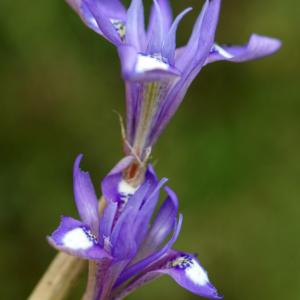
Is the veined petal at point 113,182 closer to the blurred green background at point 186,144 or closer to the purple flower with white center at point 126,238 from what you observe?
the purple flower with white center at point 126,238

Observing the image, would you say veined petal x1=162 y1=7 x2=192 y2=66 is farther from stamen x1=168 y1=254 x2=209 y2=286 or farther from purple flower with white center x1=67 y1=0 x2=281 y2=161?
stamen x1=168 y1=254 x2=209 y2=286

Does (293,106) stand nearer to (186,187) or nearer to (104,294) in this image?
(186,187)

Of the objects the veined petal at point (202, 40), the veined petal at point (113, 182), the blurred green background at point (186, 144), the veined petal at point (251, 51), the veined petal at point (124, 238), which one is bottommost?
the blurred green background at point (186, 144)

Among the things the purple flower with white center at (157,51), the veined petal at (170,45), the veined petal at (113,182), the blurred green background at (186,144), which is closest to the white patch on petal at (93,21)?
the purple flower with white center at (157,51)

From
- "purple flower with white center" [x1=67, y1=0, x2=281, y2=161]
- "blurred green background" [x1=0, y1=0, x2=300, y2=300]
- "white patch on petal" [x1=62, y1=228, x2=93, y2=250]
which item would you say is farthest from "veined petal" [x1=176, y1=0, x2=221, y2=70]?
"blurred green background" [x1=0, y1=0, x2=300, y2=300]

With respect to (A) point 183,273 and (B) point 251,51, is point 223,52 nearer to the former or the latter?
(B) point 251,51

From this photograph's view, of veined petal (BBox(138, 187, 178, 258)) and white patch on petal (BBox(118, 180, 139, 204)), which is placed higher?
white patch on petal (BBox(118, 180, 139, 204))

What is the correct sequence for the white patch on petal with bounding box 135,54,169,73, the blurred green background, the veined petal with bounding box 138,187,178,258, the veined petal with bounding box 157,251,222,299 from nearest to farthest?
the white patch on petal with bounding box 135,54,169,73 < the veined petal with bounding box 157,251,222,299 < the veined petal with bounding box 138,187,178,258 < the blurred green background

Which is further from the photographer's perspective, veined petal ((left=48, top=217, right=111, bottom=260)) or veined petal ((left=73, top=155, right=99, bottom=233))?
veined petal ((left=73, top=155, right=99, bottom=233))

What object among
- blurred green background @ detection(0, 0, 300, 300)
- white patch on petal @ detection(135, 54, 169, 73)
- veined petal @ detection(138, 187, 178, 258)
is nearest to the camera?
white patch on petal @ detection(135, 54, 169, 73)
